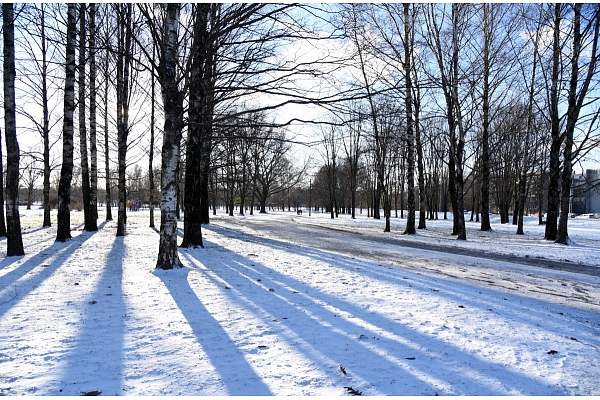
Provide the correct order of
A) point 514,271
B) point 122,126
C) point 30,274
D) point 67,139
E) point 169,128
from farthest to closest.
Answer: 1. point 122,126
2. point 67,139
3. point 514,271
4. point 169,128
5. point 30,274

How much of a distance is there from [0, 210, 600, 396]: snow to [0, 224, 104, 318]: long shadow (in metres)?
0.05

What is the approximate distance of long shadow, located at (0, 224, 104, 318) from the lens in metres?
5.02

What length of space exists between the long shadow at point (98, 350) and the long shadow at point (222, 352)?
0.74 meters

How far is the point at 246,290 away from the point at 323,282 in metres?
1.45

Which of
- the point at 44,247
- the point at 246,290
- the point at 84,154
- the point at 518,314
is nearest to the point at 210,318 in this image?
the point at 246,290

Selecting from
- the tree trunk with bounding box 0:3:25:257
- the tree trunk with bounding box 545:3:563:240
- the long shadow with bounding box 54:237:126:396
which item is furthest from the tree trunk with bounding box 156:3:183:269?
the tree trunk with bounding box 545:3:563:240

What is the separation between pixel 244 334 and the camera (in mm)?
3785

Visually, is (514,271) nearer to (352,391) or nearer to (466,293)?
(466,293)

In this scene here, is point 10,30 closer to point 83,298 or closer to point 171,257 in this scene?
point 171,257

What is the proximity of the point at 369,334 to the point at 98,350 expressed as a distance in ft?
8.95

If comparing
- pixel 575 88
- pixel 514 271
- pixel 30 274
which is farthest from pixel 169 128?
pixel 575 88

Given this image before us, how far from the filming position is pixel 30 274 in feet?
21.2

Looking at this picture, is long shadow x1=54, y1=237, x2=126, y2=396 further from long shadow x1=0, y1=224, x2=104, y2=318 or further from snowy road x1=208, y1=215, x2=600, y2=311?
snowy road x1=208, y1=215, x2=600, y2=311

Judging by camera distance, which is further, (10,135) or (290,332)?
(10,135)
